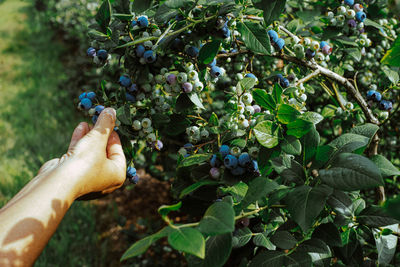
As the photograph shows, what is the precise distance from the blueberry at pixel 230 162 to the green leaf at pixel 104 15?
0.53 meters

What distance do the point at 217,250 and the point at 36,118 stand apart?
417cm

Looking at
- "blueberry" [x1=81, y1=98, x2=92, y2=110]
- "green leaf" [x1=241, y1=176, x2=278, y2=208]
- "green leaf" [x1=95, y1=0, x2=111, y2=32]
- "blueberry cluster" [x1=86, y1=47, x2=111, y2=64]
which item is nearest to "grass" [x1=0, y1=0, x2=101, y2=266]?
"blueberry" [x1=81, y1=98, x2=92, y2=110]

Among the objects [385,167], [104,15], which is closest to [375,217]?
[385,167]

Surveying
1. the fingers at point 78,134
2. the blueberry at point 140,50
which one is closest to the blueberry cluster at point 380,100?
the blueberry at point 140,50

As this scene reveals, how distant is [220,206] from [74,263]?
217 centimetres

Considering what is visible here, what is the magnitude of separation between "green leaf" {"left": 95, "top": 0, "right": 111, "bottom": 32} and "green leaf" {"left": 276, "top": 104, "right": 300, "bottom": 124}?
0.55m

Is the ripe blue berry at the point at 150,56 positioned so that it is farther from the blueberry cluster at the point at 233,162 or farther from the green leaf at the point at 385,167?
the green leaf at the point at 385,167

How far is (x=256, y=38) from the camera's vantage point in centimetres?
94

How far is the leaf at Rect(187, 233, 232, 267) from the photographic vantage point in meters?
0.68

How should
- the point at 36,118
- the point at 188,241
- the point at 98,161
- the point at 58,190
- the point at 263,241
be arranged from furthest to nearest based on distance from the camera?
the point at 36,118 → the point at 98,161 → the point at 58,190 → the point at 263,241 → the point at 188,241

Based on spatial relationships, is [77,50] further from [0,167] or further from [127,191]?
[127,191]

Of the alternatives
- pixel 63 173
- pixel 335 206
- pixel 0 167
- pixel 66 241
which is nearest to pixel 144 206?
pixel 66 241

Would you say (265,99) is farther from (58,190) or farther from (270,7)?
(58,190)

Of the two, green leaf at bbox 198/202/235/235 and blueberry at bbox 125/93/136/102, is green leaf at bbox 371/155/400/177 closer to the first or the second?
green leaf at bbox 198/202/235/235
